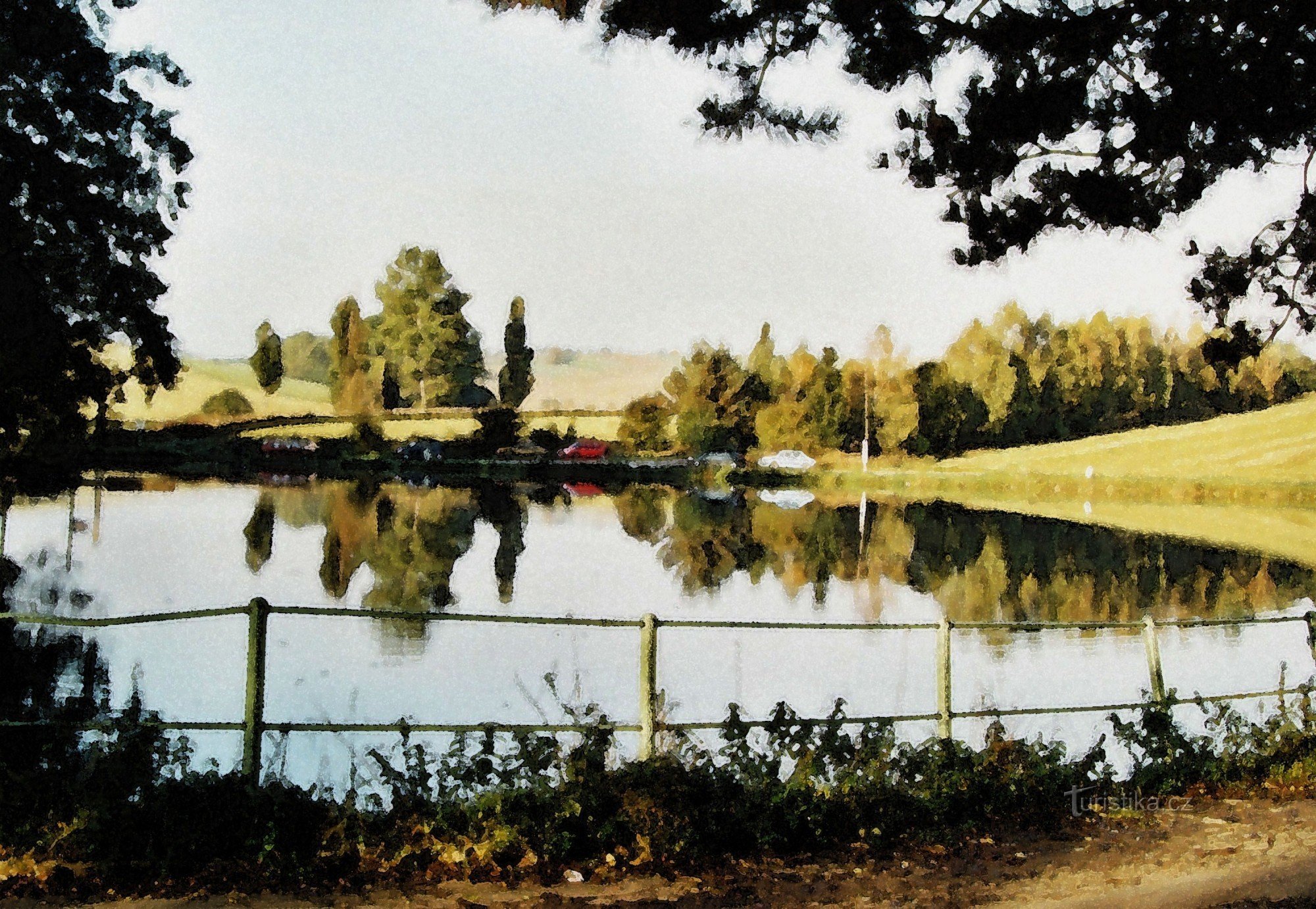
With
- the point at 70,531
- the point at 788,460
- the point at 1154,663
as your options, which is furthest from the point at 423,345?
the point at 1154,663

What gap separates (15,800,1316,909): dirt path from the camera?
7227 millimetres

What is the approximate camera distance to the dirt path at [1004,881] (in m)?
7.23

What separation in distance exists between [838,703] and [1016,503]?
66645 mm

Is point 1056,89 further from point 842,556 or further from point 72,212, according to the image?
point 842,556

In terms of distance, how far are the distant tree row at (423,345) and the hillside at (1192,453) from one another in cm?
4158

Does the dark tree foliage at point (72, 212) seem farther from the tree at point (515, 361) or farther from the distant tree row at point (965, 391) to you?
the tree at point (515, 361)

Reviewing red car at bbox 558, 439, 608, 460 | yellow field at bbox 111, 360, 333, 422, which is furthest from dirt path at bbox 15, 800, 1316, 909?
yellow field at bbox 111, 360, 333, 422

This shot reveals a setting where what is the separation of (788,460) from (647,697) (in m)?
87.6

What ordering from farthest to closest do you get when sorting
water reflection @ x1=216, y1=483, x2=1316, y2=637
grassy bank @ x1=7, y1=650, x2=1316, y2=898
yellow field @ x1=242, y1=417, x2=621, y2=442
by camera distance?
yellow field @ x1=242, y1=417, x2=621, y2=442
water reflection @ x1=216, y1=483, x2=1316, y2=637
grassy bank @ x1=7, y1=650, x2=1316, y2=898

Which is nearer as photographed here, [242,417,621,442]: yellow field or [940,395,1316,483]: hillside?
[940,395,1316,483]: hillside

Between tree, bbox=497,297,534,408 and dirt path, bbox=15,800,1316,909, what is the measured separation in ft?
380

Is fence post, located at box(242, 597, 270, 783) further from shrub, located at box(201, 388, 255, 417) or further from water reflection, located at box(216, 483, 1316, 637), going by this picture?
shrub, located at box(201, 388, 255, 417)

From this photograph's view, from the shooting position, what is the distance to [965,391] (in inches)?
4660

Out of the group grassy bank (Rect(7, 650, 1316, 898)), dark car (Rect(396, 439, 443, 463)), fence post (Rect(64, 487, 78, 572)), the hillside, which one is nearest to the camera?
grassy bank (Rect(7, 650, 1316, 898))
